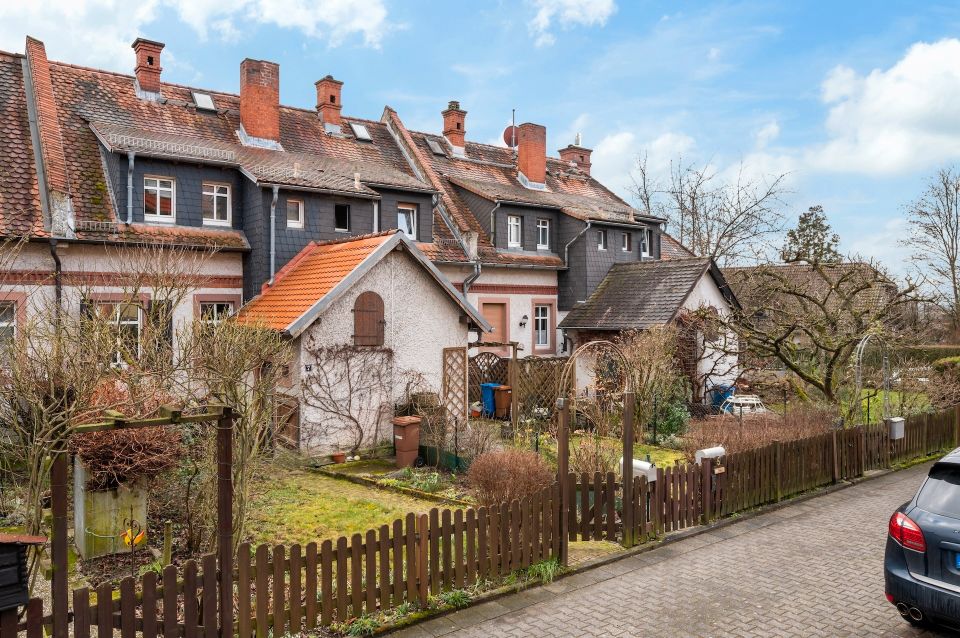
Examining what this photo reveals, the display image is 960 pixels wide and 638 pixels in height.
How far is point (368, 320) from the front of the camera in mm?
15094

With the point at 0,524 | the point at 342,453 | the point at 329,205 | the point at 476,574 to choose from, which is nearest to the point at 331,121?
the point at 329,205

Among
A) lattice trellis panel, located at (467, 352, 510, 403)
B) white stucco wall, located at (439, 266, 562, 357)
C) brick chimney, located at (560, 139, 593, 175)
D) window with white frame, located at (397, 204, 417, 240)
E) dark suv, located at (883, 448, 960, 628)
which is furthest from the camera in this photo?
brick chimney, located at (560, 139, 593, 175)

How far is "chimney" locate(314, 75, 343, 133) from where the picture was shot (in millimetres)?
23453

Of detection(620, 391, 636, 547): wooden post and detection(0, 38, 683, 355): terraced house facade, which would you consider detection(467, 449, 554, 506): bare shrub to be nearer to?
detection(620, 391, 636, 547): wooden post

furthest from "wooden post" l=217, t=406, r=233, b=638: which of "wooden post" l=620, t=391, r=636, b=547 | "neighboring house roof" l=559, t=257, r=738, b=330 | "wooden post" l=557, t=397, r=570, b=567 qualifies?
"neighboring house roof" l=559, t=257, r=738, b=330

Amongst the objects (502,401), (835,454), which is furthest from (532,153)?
(835,454)

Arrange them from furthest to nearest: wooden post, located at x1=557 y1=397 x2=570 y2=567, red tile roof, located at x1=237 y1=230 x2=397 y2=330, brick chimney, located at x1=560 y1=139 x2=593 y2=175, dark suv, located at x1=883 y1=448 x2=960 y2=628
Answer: brick chimney, located at x1=560 y1=139 x2=593 y2=175, red tile roof, located at x1=237 y1=230 x2=397 y2=330, wooden post, located at x1=557 y1=397 x2=570 y2=567, dark suv, located at x1=883 y1=448 x2=960 y2=628

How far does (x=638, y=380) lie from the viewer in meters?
17.1

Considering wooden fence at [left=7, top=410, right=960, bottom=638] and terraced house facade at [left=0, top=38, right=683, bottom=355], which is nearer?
wooden fence at [left=7, top=410, right=960, bottom=638]

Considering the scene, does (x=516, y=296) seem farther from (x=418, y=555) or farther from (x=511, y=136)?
(x=418, y=555)

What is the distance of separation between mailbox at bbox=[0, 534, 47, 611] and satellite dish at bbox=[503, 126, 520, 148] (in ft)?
93.6

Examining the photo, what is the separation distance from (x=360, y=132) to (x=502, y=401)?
11.4m

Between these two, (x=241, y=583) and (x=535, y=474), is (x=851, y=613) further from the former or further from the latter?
(x=241, y=583)

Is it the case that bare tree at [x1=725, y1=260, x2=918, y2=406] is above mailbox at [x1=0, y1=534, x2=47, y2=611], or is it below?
above
